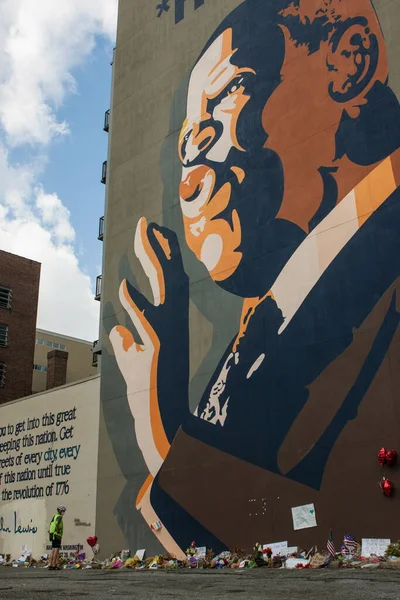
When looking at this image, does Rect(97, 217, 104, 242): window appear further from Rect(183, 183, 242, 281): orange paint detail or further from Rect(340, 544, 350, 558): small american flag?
Rect(340, 544, 350, 558): small american flag

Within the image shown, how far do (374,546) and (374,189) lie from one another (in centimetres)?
844

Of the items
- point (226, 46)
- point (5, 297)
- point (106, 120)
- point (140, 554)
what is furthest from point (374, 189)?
point (5, 297)

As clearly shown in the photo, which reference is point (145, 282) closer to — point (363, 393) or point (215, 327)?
point (215, 327)

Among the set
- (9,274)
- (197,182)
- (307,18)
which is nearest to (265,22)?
(307,18)

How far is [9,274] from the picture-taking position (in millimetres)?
46562

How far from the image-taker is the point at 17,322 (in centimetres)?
4562

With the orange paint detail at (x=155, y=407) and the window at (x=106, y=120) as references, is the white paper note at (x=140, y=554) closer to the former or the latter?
the orange paint detail at (x=155, y=407)

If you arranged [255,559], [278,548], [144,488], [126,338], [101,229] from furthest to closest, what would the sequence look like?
[101,229] → [126,338] → [144,488] → [278,548] → [255,559]

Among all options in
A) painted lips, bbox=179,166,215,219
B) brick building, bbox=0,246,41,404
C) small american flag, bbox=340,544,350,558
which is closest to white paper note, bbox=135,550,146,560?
small american flag, bbox=340,544,350,558

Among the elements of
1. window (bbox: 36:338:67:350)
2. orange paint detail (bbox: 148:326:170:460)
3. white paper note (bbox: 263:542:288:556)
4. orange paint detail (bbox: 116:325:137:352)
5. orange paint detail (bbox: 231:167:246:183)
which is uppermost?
window (bbox: 36:338:67:350)

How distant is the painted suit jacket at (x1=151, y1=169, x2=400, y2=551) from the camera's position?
51.1 ft

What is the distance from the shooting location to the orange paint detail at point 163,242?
2231cm
